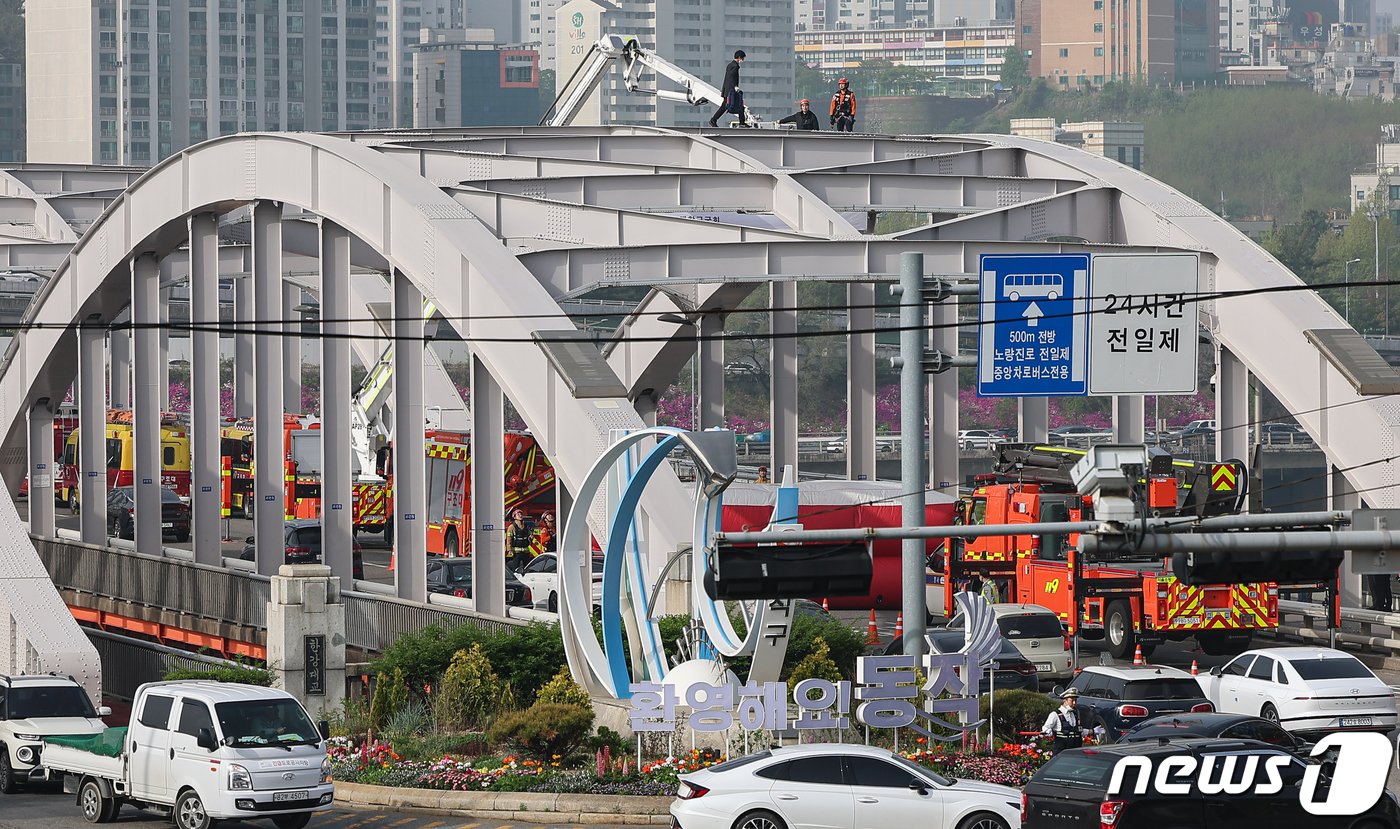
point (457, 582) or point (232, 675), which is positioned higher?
point (457, 582)

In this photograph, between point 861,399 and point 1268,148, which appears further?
point 1268,148

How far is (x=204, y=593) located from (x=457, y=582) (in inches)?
198

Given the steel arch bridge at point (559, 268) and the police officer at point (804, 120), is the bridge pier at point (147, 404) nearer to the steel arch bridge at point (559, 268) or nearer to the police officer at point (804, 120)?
the steel arch bridge at point (559, 268)

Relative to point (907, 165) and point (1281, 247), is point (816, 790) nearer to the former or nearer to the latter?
point (907, 165)

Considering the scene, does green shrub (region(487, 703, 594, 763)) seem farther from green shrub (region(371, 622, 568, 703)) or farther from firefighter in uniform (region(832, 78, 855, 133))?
firefighter in uniform (region(832, 78, 855, 133))

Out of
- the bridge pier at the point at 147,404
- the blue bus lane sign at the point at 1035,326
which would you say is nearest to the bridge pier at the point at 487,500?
the blue bus lane sign at the point at 1035,326

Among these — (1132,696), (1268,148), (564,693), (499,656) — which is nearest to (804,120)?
(499,656)

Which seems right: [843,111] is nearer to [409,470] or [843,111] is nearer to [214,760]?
[409,470]

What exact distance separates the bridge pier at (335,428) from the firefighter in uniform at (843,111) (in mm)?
14922

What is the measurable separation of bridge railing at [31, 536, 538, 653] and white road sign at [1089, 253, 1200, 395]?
9575 mm

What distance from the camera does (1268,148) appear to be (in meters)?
187

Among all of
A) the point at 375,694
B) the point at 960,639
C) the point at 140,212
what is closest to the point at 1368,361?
the point at 960,639

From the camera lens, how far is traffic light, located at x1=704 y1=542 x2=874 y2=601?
1886cm

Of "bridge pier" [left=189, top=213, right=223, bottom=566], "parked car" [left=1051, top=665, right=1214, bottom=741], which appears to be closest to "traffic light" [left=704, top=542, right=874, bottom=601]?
"parked car" [left=1051, top=665, right=1214, bottom=741]
